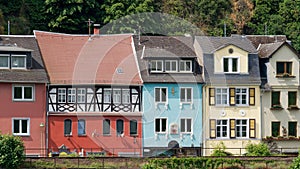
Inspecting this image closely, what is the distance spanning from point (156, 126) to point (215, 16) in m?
25.4

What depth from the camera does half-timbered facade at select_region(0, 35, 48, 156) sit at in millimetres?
57625

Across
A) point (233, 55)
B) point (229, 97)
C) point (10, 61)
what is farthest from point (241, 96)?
point (10, 61)

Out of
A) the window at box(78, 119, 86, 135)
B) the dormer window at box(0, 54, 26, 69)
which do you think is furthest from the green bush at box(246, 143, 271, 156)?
the dormer window at box(0, 54, 26, 69)

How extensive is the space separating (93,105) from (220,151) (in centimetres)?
850

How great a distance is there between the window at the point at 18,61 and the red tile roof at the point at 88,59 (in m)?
2.01

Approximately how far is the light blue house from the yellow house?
677 millimetres

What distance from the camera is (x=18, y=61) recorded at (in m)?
58.6

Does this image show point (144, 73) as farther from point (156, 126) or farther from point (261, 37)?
point (261, 37)

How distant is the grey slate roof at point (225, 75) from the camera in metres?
60.9

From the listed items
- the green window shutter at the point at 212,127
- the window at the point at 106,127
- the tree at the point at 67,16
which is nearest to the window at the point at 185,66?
the green window shutter at the point at 212,127

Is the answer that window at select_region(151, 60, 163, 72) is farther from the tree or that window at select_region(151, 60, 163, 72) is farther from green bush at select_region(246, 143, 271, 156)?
the tree

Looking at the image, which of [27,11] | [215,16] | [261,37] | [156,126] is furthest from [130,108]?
[215,16]

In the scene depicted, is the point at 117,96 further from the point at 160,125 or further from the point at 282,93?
the point at 282,93

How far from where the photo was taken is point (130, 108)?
196 feet
